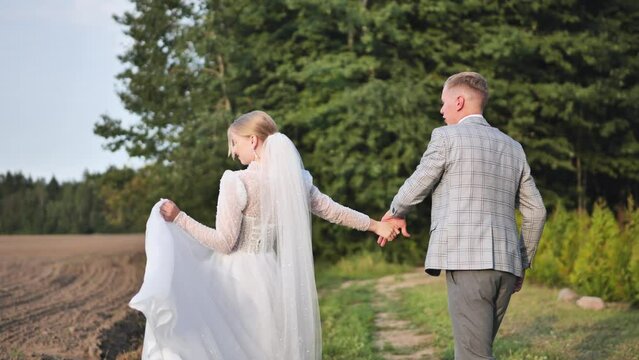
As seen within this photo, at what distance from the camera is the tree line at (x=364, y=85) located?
20.8 metres

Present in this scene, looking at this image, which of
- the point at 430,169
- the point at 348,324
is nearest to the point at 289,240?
the point at 430,169

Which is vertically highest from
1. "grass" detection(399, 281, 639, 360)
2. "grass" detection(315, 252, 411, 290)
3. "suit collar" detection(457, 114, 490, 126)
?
"suit collar" detection(457, 114, 490, 126)

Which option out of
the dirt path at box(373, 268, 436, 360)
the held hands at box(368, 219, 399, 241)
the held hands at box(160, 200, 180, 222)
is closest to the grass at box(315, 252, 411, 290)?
the dirt path at box(373, 268, 436, 360)

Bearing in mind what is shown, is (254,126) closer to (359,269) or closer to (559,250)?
(559,250)

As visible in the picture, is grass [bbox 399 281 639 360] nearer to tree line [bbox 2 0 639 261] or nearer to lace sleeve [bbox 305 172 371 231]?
lace sleeve [bbox 305 172 371 231]

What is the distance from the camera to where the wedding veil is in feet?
17.4

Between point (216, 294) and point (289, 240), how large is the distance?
544 millimetres

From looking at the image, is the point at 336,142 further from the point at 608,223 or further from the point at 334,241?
the point at 608,223

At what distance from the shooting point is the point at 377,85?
64.8 ft

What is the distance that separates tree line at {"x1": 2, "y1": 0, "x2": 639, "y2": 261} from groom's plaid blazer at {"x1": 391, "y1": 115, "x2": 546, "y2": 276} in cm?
1485

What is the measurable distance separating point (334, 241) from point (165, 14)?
301 inches

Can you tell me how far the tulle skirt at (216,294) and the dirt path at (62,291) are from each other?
Answer: 287 cm

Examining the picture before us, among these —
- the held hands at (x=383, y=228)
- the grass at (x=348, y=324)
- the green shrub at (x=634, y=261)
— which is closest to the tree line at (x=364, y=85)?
the grass at (x=348, y=324)

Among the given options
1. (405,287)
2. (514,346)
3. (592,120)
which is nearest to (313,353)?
(514,346)
